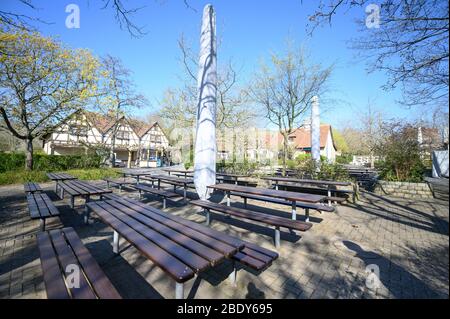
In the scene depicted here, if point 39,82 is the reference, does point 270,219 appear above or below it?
below

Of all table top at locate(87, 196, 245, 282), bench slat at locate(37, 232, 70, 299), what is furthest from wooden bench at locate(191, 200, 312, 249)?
bench slat at locate(37, 232, 70, 299)

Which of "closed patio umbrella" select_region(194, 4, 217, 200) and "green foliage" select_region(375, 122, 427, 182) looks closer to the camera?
"closed patio umbrella" select_region(194, 4, 217, 200)

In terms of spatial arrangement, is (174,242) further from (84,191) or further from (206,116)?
(84,191)

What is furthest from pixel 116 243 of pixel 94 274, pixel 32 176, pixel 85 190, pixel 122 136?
pixel 122 136

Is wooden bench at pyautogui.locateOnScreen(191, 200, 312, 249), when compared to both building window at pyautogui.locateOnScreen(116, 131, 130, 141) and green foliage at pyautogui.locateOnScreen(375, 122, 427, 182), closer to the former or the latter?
green foliage at pyautogui.locateOnScreen(375, 122, 427, 182)

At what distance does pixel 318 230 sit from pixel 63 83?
632 inches

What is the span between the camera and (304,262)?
314 centimetres

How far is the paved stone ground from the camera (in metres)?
2.41

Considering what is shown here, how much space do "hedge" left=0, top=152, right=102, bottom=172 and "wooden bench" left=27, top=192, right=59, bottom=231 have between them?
42.2ft

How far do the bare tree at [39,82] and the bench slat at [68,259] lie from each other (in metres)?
12.3

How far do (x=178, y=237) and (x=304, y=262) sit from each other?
2.03m

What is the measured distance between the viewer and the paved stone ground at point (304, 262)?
7.90ft
